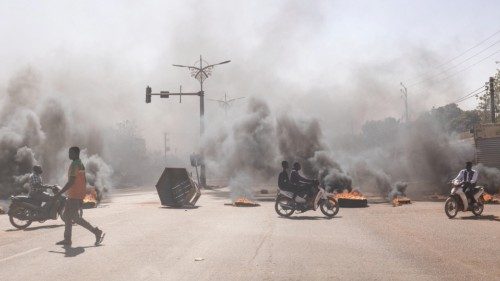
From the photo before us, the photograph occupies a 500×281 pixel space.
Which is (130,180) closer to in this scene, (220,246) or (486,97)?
(486,97)

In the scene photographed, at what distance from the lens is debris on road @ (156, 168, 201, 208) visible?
22.3 metres

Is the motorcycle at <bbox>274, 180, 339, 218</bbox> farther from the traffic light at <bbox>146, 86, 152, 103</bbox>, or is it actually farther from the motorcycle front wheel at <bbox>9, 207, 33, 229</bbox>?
the traffic light at <bbox>146, 86, 152, 103</bbox>

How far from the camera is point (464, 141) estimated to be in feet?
119

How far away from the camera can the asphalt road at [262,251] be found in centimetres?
679

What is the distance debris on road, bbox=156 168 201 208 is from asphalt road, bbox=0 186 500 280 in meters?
8.12

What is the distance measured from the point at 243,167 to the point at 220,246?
34.7 m

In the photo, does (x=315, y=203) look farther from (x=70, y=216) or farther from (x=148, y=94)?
(x=148, y=94)

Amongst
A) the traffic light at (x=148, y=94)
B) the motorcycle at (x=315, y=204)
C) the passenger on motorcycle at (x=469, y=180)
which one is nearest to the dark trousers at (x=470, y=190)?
the passenger on motorcycle at (x=469, y=180)

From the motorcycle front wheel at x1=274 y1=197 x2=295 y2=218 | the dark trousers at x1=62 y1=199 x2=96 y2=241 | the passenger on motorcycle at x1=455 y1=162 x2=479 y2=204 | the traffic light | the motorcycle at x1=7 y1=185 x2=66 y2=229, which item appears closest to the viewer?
the dark trousers at x1=62 y1=199 x2=96 y2=241

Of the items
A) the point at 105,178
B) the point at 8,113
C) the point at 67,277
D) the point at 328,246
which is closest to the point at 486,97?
the point at 105,178

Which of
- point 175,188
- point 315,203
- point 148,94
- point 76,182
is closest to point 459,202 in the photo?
point 315,203

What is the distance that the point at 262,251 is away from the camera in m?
8.76

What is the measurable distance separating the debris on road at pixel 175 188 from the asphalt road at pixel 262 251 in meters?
8.12

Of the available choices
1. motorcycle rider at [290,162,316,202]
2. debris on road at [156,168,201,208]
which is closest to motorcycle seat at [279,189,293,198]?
motorcycle rider at [290,162,316,202]
